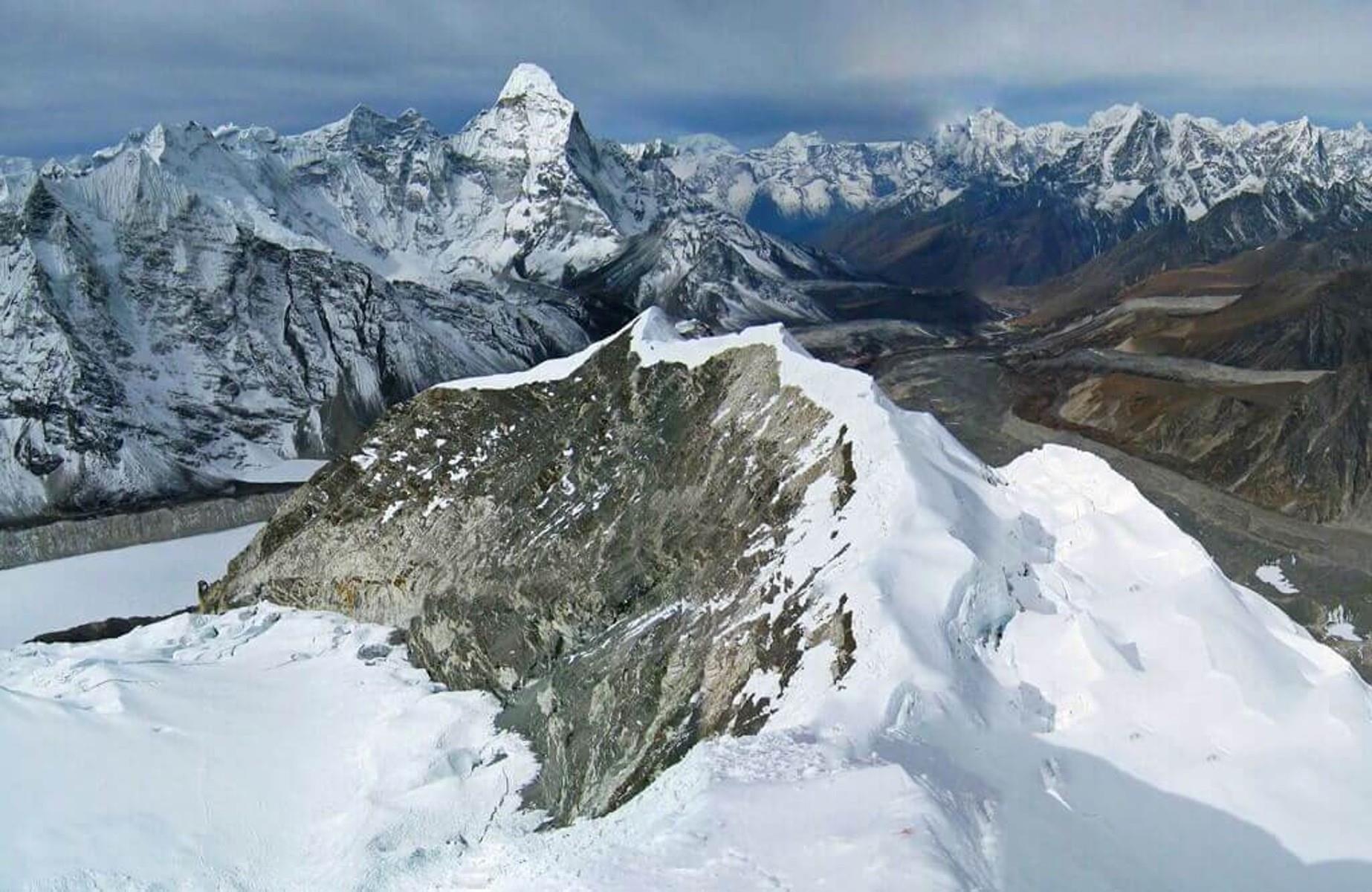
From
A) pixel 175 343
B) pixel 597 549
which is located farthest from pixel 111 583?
pixel 597 549

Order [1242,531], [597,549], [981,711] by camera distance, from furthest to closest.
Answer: [1242,531] → [597,549] → [981,711]

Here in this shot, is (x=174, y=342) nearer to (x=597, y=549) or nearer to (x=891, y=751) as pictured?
(x=597, y=549)

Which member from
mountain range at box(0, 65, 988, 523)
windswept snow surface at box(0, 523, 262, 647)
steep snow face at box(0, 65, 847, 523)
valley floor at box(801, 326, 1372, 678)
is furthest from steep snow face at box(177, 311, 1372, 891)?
mountain range at box(0, 65, 988, 523)

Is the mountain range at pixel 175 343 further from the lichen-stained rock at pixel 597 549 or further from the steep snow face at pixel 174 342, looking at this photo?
the lichen-stained rock at pixel 597 549

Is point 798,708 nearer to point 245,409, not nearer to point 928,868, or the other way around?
point 928,868

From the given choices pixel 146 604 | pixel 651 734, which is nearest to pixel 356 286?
pixel 146 604

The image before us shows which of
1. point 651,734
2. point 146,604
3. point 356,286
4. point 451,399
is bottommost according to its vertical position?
point 146,604

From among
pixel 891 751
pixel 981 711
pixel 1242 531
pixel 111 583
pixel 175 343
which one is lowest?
pixel 1242 531

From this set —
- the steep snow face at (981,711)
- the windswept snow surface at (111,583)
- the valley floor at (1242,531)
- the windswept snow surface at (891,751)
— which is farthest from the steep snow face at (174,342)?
the steep snow face at (981,711)
